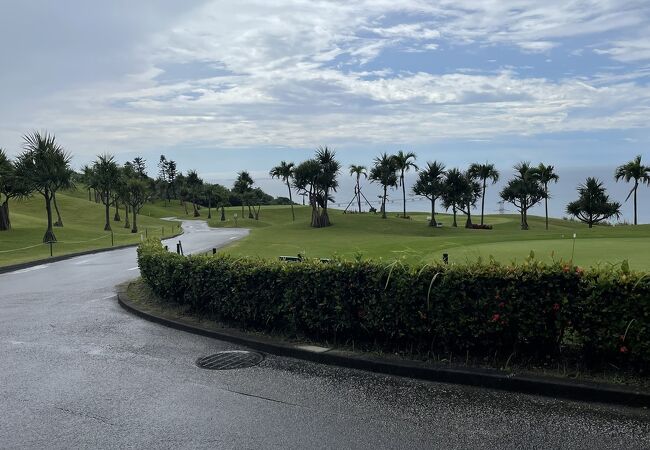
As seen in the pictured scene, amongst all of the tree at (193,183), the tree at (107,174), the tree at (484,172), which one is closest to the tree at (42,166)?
the tree at (107,174)

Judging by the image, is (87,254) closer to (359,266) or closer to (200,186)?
(359,266)

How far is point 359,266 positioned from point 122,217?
72.2 metres

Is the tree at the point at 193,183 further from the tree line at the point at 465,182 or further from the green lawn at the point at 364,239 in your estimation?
the tree line at the point at 465,182

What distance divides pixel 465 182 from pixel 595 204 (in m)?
17.8

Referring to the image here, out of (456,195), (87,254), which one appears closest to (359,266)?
(87,254)

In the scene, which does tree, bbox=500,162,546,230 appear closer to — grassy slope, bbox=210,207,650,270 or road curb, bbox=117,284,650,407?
grassy slope, bbox=210,207,650,270

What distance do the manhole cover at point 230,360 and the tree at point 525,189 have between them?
207ft

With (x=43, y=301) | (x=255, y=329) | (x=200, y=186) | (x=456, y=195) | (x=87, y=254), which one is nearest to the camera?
(x=255, y=329)

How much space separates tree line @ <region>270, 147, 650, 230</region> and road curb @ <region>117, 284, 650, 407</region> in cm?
4356

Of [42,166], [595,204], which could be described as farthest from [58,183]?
[595,204]

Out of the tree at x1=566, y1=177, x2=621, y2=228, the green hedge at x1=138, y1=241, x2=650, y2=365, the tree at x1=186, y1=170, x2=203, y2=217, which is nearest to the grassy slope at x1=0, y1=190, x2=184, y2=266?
the green hedge at x1=138, y1=241, x2=650, y2=365

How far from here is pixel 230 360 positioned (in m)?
6.95

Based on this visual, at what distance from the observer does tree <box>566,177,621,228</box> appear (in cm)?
6669

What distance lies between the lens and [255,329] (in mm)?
7996
